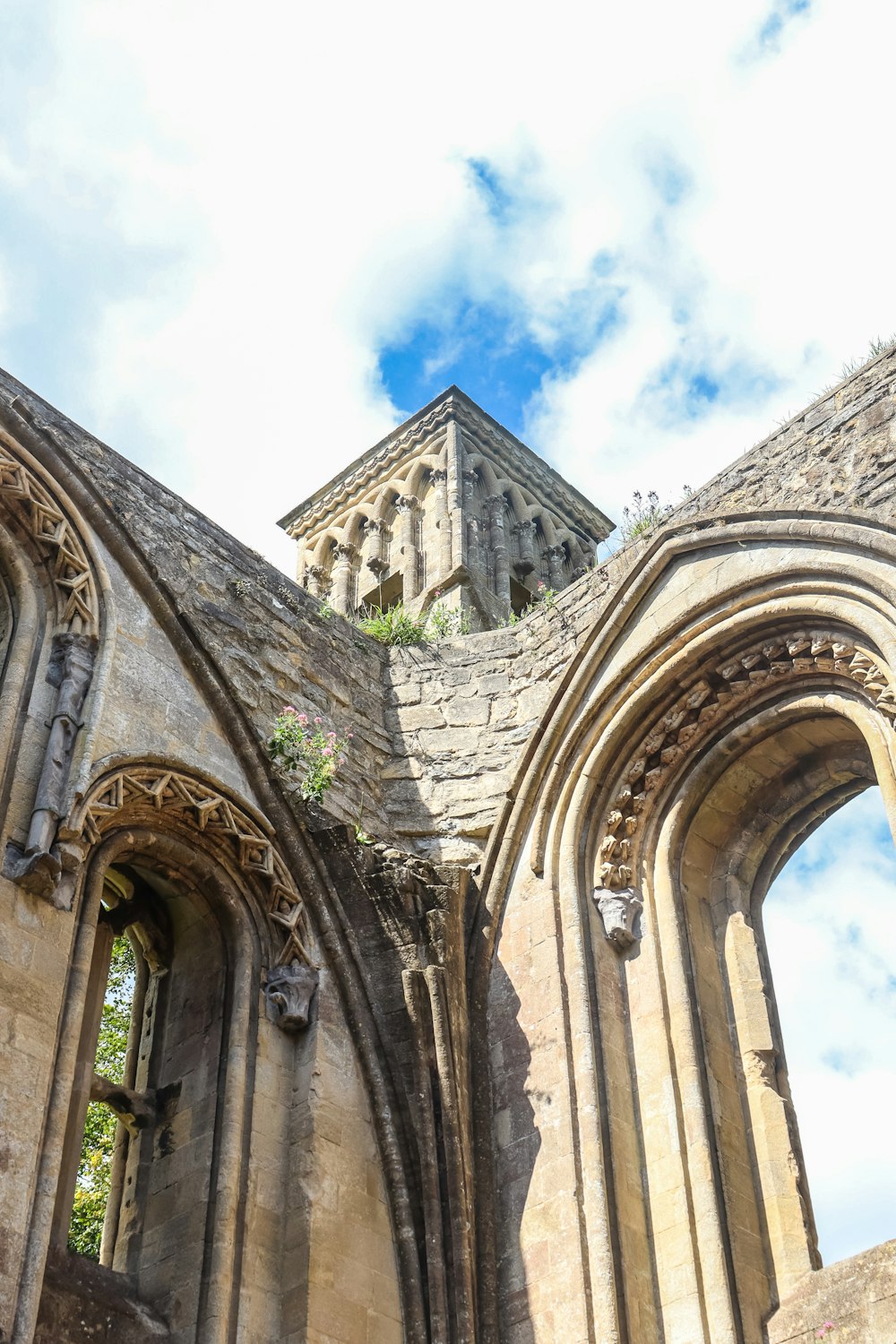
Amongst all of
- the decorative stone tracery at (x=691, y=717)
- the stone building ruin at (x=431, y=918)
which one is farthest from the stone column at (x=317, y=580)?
the decorative stone tracery at (x=691, y=717)

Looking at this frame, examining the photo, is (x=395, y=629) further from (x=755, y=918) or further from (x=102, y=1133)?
(x=102, y=1133)

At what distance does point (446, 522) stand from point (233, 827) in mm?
13027

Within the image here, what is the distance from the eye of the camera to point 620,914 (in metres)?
8.34

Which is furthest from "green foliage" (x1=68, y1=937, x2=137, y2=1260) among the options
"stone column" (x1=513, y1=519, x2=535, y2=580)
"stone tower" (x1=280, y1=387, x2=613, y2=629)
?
"stone column" (x1=513, y1=519, x2=535, y2=580)

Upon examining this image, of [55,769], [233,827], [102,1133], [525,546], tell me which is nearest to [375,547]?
[525,546]

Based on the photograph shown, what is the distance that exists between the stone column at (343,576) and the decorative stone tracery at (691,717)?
40.0 feet

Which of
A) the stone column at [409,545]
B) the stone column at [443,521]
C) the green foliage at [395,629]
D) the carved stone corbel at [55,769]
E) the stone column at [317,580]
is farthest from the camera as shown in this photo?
the stone column at [317,580]

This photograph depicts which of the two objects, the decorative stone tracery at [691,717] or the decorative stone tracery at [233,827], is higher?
the decorative stone tracery at [691,717]

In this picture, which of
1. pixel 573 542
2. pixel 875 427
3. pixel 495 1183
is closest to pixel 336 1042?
pixel 495 1183

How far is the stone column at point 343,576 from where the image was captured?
21.1m

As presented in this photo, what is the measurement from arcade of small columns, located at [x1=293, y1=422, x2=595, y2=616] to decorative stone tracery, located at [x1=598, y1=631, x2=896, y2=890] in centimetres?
1119

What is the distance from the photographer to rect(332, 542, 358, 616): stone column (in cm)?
2106

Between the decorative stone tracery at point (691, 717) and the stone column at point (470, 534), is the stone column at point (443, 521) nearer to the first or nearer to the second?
the stone column at point (470, 534)

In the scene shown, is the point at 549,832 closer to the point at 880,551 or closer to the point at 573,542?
the point at 880,551
